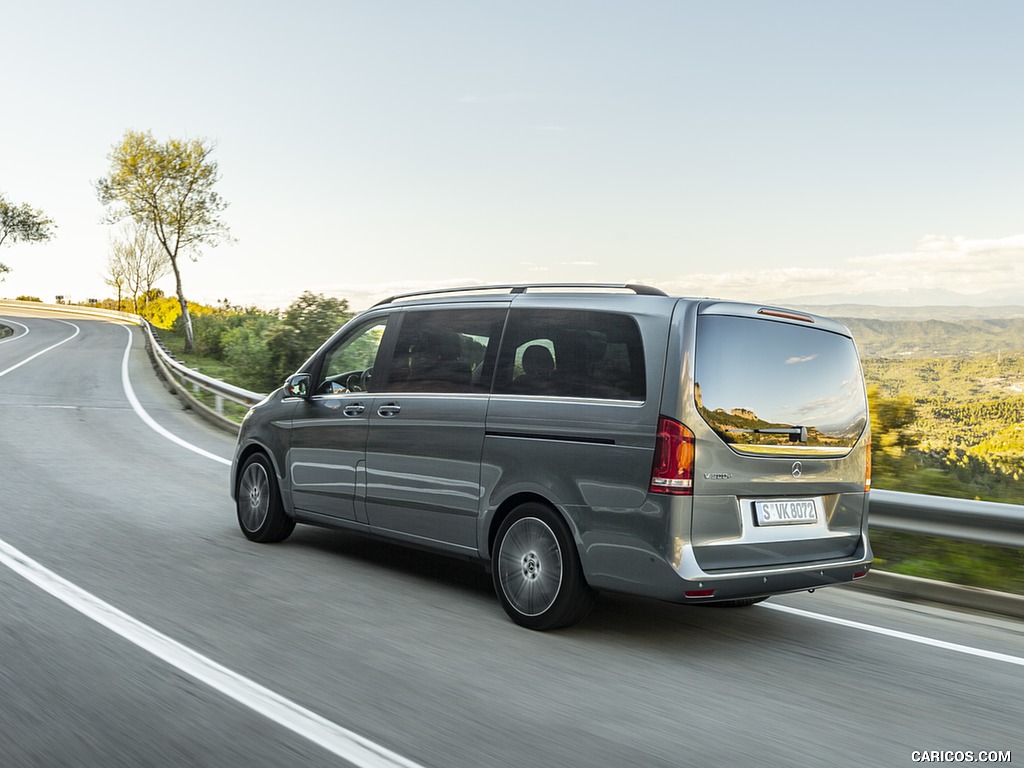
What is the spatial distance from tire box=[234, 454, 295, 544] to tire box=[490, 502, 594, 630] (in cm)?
255

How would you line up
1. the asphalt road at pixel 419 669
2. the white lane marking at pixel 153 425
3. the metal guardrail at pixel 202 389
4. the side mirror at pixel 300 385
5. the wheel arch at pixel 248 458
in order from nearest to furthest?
1. the asphalt road at pixel 419 669
2. the side mirror at pixel 300 385
3. the wheel arch at pixel 248 458
4. the white lane marking at pixel 153 425
5. the metal guardrail at pixel 202 389

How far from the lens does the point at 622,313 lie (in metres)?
5.30

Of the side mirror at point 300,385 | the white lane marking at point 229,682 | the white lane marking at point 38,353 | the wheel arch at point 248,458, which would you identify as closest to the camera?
the white lane marking at point 229,682

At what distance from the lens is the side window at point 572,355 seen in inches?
204

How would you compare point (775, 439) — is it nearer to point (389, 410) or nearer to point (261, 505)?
point (389, 410)

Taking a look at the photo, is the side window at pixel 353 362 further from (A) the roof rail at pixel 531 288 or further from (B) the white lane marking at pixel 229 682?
(B) the white lane marking at pixel 229 682

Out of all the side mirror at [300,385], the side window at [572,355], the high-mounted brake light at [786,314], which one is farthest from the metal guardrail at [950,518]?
the side mirror at [300,385]

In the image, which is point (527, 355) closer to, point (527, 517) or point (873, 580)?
point (527, 517)

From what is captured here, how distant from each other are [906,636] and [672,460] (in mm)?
1922

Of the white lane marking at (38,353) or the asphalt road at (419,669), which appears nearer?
the asphalt road at (419,669)

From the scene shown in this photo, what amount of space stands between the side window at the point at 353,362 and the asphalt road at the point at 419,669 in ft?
4.21

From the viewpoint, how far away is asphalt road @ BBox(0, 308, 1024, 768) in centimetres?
376

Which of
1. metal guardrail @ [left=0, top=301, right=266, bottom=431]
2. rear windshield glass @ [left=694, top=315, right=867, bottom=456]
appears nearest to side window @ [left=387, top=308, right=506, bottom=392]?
rear windshield glass @ [left=694, top=315, right=867, bottom=456]

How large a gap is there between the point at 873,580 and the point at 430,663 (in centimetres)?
358
